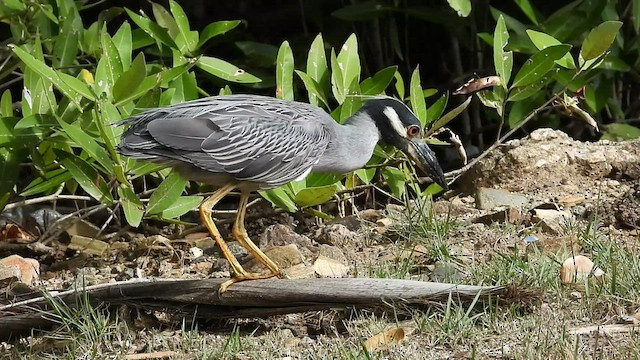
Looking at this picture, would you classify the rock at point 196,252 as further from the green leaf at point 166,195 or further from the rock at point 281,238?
the green leaf at point 166,195

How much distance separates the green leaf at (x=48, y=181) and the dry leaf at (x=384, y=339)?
7.76ft

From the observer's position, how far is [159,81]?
562 centimetres

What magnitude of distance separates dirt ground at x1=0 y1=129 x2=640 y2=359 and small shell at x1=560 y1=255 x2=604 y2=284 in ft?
0.13

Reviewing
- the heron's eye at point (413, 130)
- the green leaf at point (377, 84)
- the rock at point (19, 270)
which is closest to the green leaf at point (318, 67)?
the green leaf at point (377, 84)

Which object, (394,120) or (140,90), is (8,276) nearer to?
(140,90)

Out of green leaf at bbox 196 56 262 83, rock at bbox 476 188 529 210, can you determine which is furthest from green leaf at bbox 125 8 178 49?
rock at bbox 476 188 529 210

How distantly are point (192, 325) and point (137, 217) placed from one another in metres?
0.97

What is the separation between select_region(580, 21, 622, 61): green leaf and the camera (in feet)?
19.9

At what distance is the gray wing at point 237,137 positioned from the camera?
16.2ft

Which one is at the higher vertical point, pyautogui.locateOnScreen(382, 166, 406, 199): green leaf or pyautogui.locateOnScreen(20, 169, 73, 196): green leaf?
pyautogui.locateOnScreen(20, 169, 73, 196): green leaf

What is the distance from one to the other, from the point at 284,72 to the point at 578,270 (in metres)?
2.20

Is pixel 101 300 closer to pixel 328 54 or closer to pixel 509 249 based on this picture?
pixel 509 249

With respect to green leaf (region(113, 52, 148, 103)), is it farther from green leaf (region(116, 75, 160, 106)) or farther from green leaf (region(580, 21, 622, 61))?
green leaf (region(580, 21, 622, 61))

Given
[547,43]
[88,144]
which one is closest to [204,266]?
[88,144]
